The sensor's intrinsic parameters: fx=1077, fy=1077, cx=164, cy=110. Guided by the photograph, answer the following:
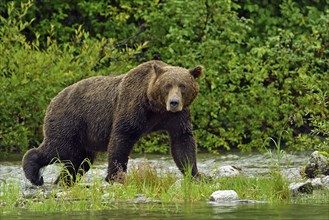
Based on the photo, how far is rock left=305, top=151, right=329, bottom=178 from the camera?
→ 11.2 meters

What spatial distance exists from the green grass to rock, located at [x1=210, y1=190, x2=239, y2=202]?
130 millimetres

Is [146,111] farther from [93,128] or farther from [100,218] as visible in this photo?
[100,218]

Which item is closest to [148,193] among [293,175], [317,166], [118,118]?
[118,118]

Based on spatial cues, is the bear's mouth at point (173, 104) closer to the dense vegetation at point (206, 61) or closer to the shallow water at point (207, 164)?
the shallow water at point (207, 164)

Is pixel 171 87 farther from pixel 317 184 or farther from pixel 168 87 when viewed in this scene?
pixel 317 184

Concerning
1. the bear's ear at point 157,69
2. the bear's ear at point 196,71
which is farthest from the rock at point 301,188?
the bear's ear at point 157,69

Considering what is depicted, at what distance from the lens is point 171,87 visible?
11.3 m

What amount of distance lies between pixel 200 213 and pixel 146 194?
5.43 ft

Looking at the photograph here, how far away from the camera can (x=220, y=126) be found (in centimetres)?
1652

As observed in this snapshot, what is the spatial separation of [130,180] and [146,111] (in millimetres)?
1187

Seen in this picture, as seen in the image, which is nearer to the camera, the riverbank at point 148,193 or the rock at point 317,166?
the riverbank at point 148,193

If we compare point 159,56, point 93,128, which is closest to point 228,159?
point 159,56

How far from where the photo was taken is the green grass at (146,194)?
926 centimetres

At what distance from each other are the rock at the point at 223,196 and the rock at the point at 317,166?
72.9 inches
